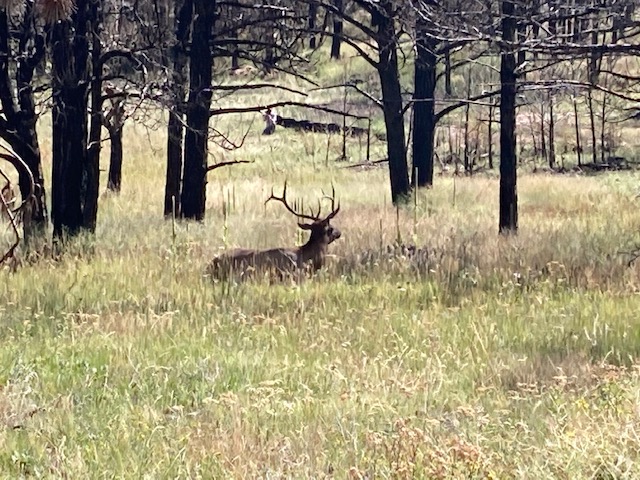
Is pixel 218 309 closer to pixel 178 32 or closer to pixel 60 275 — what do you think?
pixel 60 275

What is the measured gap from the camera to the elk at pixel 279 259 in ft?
32.3

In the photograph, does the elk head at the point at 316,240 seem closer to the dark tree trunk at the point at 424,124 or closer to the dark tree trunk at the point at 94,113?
the dark tree trunk at the point at 94,113

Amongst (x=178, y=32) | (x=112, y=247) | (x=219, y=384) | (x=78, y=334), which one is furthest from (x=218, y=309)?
(x=178, y=32)

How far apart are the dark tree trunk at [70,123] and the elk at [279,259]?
9.47ft

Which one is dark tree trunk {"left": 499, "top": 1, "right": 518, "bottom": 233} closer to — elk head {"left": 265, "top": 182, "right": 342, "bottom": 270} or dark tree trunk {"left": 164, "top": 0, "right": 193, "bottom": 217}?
elk head {"left": 265, "top": 182, "right": 342, "bottom": 270}

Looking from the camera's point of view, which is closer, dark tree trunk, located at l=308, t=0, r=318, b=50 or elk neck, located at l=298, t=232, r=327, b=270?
elk neck, located at l=298, t=232, r=327, b=270

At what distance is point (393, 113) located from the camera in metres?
17.3

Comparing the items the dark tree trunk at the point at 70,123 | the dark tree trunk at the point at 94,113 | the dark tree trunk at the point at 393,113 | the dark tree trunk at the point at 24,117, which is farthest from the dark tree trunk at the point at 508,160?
the dark tree trunk at the point at 24,117

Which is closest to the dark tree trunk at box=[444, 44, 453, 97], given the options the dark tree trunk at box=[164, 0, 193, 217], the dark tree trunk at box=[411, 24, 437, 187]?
the dark tree trunk at box=[411, 24, 437, 187]

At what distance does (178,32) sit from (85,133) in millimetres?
4049

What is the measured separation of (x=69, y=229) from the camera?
1240 cm

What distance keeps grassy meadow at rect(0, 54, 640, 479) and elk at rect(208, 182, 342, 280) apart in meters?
0.25

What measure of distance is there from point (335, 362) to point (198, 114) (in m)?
9.47

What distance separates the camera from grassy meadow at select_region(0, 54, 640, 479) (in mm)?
4469
